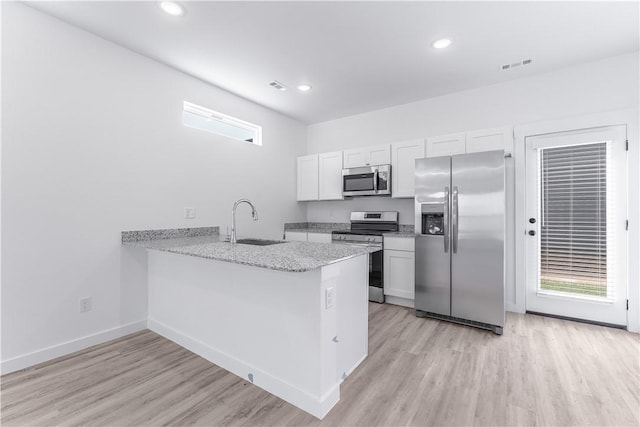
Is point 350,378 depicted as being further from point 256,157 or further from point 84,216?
point 256,157

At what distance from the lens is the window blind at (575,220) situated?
297 cm

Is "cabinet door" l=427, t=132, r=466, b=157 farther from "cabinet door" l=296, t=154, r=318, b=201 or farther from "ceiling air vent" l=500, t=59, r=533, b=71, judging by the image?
"cabinet door" l=296, t=154, r=318, b=201

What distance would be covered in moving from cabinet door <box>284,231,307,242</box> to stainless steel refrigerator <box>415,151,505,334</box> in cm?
174

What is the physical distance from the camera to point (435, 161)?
3.15 meters

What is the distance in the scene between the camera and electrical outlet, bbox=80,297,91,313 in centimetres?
246

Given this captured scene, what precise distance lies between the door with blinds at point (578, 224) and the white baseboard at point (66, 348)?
14.2 ft

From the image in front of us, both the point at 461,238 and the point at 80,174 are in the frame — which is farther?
the point at 461,238

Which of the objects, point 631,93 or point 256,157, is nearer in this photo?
point 631,93

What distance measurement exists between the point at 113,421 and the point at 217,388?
569mm

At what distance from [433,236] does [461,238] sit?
0.28m

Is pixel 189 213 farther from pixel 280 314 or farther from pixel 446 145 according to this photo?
pixel 446 145

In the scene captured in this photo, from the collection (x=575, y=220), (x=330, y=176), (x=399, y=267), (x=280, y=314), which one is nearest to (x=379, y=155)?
(x=330, y=176)

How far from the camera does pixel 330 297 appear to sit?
5.63 ft

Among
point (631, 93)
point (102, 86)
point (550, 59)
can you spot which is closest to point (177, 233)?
point (102, 86)
